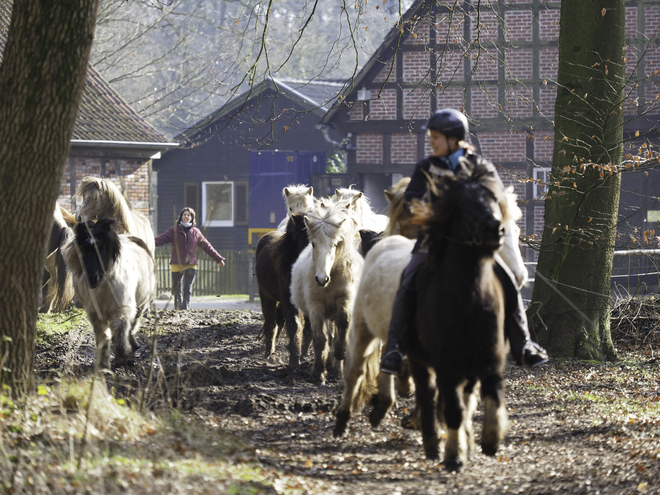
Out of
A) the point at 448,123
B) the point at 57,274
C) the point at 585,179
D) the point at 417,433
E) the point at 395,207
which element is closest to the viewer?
the point at 448,123

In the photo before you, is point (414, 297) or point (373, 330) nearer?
point (414, 297)

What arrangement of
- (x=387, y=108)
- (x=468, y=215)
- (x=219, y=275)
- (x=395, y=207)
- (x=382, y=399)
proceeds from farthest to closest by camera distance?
(x=219, y=275) → (x=387, y=108) → (x=395, y=207) → (x=382, y=399) → (x=468, y=215)

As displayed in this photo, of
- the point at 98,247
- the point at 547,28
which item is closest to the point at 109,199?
the point at 98,247

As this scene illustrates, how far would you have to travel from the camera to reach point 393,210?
7031mm

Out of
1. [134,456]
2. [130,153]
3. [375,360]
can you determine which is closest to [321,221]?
[375,360]

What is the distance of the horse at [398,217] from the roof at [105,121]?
59.2 feet

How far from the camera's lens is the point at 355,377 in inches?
251

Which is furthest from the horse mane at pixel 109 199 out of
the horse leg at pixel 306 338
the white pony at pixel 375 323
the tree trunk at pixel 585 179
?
the tree trunk at pixel 585 179

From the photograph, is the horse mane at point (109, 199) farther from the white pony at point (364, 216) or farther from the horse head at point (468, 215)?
the horse head at point (468, 215)

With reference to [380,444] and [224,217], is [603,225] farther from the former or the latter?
[224,217]

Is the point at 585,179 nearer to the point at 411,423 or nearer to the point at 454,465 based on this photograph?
the point at 411,423

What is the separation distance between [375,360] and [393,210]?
1.29 meters

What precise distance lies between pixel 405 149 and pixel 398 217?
63.7ft

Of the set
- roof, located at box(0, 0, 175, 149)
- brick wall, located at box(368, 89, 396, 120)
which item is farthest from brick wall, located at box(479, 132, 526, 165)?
roof, located at box(0, 0, 175, 149)
